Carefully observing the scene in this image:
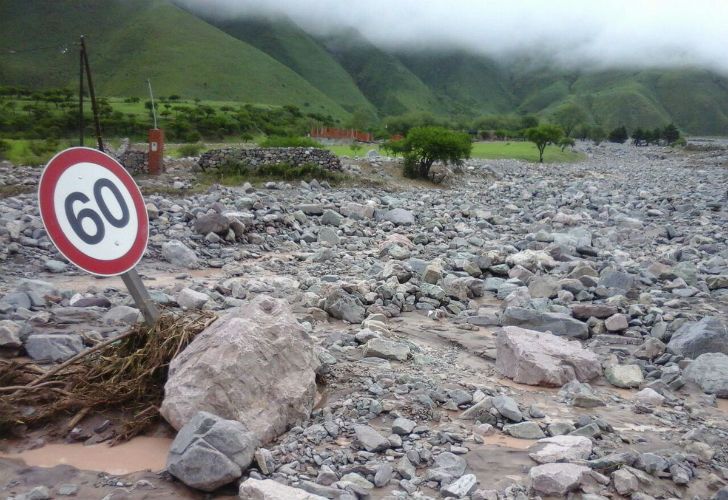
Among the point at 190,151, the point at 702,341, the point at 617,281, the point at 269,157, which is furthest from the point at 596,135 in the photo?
the point at 702,341

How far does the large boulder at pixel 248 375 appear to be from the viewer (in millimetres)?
3604

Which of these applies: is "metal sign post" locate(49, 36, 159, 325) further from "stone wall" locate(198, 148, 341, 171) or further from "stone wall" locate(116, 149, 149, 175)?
"stone wall" locate(198, 148, 341, 171)

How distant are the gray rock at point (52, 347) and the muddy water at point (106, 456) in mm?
1127

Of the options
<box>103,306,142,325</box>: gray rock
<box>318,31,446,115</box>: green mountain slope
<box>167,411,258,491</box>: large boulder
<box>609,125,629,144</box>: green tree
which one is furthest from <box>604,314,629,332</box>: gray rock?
<box>318,31,446,115</box>: green mountain slope

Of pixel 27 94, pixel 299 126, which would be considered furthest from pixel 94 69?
pixel 299 126

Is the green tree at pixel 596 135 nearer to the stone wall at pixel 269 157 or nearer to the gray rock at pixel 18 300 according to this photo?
the stone wall at pixel 269 157

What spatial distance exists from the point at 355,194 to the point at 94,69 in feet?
248

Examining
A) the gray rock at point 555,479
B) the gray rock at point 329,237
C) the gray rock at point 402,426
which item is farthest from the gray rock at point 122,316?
the gray rock at point 329,237

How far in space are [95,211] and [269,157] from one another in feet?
58.8

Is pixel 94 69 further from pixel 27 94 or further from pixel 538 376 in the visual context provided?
pixel 538 376

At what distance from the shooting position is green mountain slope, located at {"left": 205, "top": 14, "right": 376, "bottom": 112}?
122 m

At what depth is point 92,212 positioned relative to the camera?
12.8 feet

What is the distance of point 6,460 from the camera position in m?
3.43

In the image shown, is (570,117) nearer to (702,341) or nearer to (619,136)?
(619,136)
